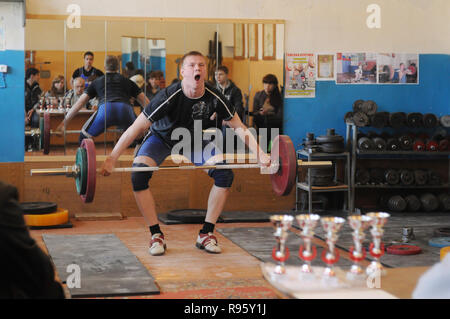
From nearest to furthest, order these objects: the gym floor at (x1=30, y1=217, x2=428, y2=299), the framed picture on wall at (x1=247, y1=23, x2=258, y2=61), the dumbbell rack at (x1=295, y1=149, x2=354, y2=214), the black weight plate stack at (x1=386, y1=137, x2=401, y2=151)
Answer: the gym floor at (x1=30, y1=217, x2=428, y2=299) → the dumbbell rack at (x1=295, y1=149, x2=354, y2=214) → the framed picture on wall at (x1=247, y1=23, x2=258, y2=61) → the black weight plate stack at (x1=386, y1=137, x2=401, y2=151)

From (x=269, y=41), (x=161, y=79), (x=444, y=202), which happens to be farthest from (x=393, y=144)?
(x=161, y=79)

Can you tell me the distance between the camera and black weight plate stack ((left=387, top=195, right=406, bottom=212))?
6348 mm

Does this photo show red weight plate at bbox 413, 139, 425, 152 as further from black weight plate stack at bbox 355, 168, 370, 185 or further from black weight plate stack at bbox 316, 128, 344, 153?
black weight plate stack at bbox 316, 128, 344, 153

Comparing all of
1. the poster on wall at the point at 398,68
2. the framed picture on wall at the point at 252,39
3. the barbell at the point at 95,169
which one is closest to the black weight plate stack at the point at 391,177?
the poster on wall at the point at 398,68

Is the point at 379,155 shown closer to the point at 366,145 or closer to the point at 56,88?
the point at 366,145

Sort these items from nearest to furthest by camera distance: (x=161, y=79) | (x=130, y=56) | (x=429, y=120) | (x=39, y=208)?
(x=39, y=208) < (x=130, y=56) < (x=161, y=79) < (x=429, y=120)

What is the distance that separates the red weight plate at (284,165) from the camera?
4.00 metres

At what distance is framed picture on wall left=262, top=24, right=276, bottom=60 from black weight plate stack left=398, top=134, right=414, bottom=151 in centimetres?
149

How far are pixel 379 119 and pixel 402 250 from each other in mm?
2235

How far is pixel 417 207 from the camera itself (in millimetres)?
6391

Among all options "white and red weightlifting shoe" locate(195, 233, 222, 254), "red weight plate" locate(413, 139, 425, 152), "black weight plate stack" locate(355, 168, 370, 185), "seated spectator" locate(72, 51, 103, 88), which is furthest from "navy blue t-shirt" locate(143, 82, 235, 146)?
"red weight plate" locate(413, 139, 425, 152)

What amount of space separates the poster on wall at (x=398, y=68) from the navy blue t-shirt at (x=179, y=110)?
261 centimetres

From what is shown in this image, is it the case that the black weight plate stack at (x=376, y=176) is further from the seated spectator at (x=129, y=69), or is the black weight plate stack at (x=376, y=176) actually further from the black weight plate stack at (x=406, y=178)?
the seated spectator at (x=129, y=69)

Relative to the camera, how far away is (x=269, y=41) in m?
6.26
